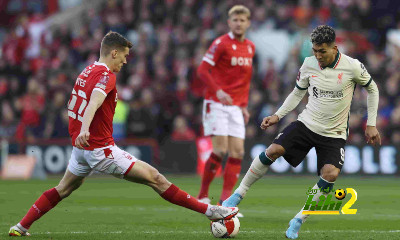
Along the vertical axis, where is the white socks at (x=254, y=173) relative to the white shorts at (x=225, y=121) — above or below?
below

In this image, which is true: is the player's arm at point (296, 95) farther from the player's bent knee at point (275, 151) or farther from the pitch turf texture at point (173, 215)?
the pitch turf texture at point (173, 215)

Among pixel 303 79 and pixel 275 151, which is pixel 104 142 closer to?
pixel 275 151

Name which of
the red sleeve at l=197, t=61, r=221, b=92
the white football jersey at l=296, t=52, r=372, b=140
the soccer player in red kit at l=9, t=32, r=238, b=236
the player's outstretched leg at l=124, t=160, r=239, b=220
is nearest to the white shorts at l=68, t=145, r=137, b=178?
the soccer player in red kit at l=9, t=32, r=238, b=236

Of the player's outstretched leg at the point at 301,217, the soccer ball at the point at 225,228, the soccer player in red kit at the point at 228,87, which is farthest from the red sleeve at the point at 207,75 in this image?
the soccer ball at the point at 225,228

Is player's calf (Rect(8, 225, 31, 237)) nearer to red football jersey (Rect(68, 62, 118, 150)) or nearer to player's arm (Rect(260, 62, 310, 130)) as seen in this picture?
red football jersey (Rect(68, 62, 118, 150))

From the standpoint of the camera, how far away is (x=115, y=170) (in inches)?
316

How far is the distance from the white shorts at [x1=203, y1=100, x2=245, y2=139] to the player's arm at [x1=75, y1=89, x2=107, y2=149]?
3958mm

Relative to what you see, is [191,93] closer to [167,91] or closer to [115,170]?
[167,91]

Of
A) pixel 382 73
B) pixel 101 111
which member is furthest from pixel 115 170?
pixel 382 73

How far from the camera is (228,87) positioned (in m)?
11.7

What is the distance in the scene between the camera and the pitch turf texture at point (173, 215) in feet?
28.5

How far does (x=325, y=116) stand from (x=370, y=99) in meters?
0.52

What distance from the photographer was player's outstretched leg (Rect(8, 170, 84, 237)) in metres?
8.34

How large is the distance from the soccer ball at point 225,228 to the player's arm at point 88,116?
1620 mm
